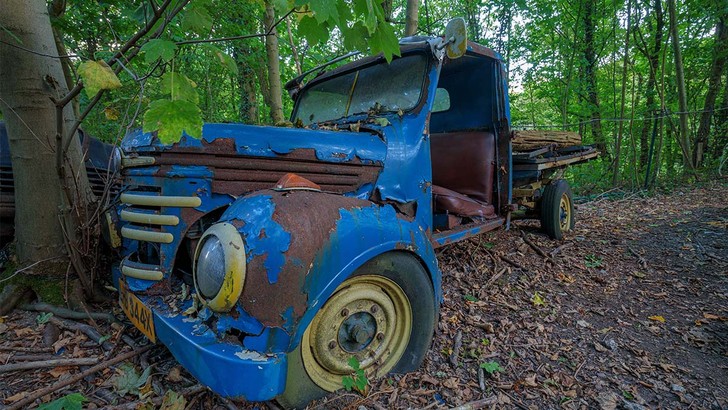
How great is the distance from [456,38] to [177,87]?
6.21 feet

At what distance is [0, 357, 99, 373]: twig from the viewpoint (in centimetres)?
192

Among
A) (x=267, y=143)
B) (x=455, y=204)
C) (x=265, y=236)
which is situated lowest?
(x=455, y=204)

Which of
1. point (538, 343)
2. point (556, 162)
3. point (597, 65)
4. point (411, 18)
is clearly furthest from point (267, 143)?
point (597, 65)

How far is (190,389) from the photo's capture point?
1.80m

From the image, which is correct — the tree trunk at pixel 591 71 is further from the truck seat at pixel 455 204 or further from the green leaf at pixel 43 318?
the green leaf at pixel 43 318

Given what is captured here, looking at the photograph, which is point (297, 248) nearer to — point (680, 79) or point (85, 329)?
point (85, 329)

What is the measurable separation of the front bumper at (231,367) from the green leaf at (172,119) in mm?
833

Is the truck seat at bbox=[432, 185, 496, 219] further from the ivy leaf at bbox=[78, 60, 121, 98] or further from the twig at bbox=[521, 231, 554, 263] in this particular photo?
the ivy leaf at bbox=[78, 60, 121, 98]

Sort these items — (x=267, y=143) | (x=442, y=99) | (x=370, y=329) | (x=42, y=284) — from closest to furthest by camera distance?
(x=370, y=329)
(x=267, y=143)
(x=42, y=284)
(x=442, y=99)

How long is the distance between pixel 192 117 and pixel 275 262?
25.6 inches

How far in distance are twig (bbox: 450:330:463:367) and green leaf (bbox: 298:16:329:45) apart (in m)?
1.93

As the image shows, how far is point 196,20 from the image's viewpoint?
1682 millimetres

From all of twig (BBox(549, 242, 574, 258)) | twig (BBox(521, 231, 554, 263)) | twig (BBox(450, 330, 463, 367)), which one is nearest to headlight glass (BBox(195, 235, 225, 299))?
twig (BBox(450, 330, 463, 367))

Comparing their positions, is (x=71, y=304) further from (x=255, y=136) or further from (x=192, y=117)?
(x=192, y=117)
